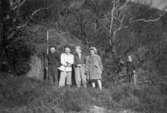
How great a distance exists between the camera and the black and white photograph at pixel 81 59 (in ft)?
21.2

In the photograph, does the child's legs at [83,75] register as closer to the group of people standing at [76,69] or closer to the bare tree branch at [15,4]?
the group of people standing at [76,69]

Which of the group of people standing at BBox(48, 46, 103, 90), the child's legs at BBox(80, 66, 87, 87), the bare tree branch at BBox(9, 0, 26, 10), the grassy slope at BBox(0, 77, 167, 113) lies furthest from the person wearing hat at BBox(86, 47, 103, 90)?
the bare tree branch at BBox(9, 0, 26, 10)

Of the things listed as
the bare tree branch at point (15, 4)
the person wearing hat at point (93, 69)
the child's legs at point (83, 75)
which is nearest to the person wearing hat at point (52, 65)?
the child's legs at point (83, 75)

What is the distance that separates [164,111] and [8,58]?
22.2ft

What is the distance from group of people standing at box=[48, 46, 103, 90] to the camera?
25.8ft

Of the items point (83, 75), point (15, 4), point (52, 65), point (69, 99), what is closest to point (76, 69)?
point (83, 75)

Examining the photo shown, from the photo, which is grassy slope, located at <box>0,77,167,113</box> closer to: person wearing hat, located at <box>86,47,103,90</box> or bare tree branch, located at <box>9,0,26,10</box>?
person wearing hat, located at <box>86,47,103,90</box>

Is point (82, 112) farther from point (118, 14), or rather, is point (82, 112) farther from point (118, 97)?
point (118, 14)

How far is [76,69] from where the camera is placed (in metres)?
8.02

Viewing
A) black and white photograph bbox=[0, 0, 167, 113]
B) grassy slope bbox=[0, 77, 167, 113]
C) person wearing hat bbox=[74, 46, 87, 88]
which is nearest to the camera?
grassy slope bbox=[0, 77, 167, 113]

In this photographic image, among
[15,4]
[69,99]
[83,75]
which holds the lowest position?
[69,99]

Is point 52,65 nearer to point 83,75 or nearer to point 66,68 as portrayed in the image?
point 66,68

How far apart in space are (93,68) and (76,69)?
2.29 feet

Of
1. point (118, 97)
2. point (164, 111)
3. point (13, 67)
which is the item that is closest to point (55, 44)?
point (13, 67)
